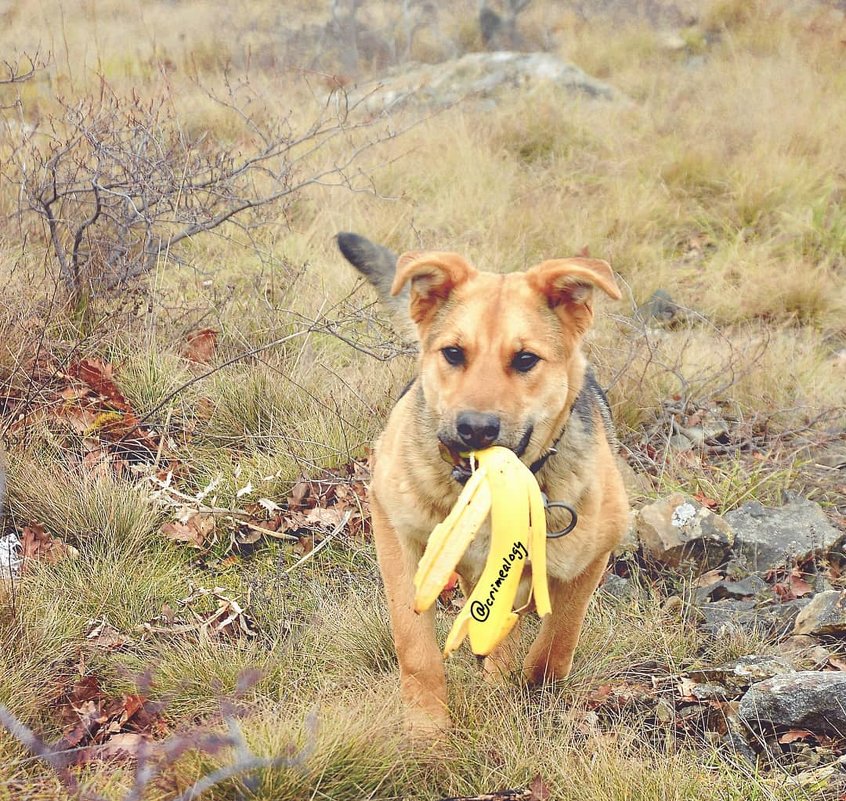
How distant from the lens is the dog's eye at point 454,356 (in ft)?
10.8

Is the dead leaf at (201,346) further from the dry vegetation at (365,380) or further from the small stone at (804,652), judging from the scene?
the small stone at (804,652)

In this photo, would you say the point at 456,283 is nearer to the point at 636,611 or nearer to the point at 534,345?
the point at 534,345

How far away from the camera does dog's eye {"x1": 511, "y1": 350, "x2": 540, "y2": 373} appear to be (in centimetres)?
325

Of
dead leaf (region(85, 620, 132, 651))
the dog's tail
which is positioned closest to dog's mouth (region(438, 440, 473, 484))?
the dog's tail

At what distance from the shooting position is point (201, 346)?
600cm

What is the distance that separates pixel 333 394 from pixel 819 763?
323 centimetres

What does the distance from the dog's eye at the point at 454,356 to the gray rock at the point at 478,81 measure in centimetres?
894

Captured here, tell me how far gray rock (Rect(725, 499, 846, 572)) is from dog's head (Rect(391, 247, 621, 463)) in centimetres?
155

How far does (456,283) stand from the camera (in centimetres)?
355

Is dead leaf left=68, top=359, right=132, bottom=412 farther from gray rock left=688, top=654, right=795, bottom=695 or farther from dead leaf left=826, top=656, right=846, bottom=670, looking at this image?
dead leaf left=826, top=656, right=846, bottom=670

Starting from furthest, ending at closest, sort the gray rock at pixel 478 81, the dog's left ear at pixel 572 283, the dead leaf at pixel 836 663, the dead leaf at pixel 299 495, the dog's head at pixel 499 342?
1. the gray rock at pixel 478 81
2. the dead leaf at pixel 299 495
3. the dead leaf at pixel 836 663
4. the dog's left ear at pixel 572 283
5. the dog's head at pixel 499 342

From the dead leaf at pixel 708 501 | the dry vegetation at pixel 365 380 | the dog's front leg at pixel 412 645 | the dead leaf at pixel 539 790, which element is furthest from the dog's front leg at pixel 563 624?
the dead leaf at pixel 708 501

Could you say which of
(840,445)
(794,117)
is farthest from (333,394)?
(794,117)

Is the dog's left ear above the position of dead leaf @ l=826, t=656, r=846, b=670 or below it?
above
